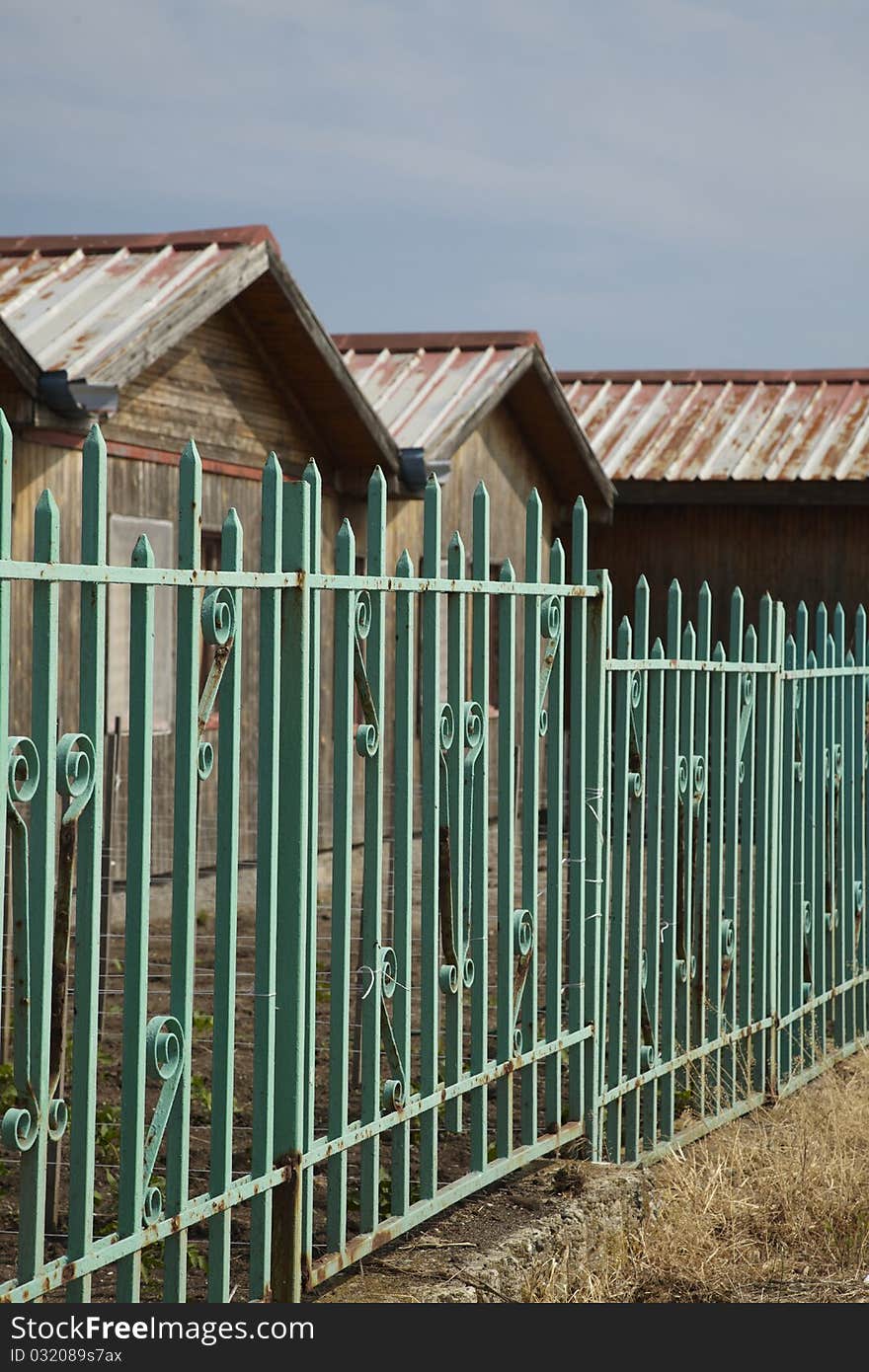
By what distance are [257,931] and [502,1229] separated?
3.98ft

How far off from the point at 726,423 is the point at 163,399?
8.18m

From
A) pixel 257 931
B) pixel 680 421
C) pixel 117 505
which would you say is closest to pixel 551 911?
pixel 257 931

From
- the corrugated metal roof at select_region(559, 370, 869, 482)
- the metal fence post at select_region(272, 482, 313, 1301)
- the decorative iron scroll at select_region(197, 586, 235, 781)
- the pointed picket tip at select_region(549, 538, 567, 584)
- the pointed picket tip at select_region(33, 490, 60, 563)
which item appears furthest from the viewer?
the corrugated metal roof at select_region(559, 370, 869, 482)

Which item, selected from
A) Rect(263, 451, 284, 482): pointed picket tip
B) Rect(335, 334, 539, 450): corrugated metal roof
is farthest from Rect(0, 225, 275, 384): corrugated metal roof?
Rect(263, 451, 284, 482): pointed picket tip

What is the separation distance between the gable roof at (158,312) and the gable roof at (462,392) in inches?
32.6

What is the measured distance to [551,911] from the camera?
4.65 meters

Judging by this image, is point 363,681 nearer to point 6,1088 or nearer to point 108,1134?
point 108,1134

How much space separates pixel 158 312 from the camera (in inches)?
355

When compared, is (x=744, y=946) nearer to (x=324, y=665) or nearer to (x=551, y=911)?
(x=551, y=911)

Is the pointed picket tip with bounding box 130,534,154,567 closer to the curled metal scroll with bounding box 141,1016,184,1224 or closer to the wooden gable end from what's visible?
the curled metal scroll with bounding box 141,1016,184,1224

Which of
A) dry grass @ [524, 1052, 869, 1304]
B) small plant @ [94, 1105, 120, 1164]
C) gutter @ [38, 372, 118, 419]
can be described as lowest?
dry grass @ [524, 1052, 869, 1304]

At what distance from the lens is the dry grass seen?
167 inches

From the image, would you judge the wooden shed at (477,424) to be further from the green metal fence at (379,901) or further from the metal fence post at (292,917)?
the metal fence post at (292,917)

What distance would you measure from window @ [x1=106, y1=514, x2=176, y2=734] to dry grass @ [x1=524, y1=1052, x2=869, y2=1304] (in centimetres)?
489
